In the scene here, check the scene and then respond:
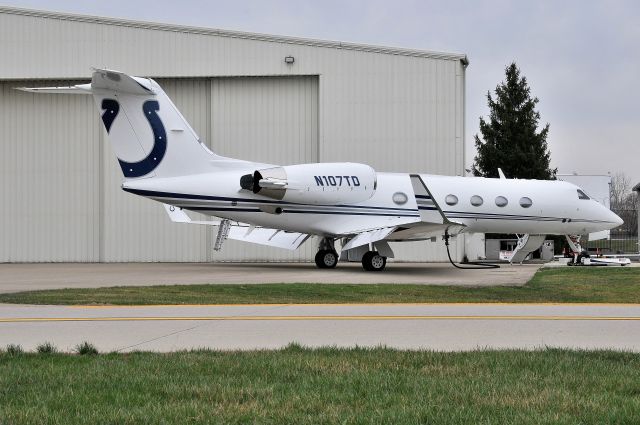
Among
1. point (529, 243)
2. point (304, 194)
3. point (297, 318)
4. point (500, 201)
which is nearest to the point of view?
point (297, 318)

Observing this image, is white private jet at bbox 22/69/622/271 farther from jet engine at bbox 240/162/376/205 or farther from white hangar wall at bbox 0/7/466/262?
white hangar wall at bbox 0/7/466/262

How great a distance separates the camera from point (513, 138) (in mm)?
54406

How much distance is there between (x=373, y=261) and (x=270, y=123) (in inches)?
475

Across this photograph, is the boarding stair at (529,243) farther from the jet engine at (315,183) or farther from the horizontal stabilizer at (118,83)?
the horizontal stabilizer at (118,83)

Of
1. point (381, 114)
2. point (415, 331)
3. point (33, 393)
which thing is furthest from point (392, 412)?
point (381, 114)

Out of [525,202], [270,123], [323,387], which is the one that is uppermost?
[270,123]

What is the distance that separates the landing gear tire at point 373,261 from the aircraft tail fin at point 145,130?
5744 mm

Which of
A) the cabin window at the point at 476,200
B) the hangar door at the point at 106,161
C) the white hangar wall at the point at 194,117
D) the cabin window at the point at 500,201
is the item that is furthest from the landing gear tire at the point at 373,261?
the hangar door at the point at 106,161

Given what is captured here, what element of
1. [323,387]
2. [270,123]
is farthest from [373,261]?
[323,387]

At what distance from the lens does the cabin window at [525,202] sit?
29.5m

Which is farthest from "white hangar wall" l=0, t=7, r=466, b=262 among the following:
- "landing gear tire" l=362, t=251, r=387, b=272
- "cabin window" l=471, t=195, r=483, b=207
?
"landing gear tire" l=362, t=251, r=387, b=272

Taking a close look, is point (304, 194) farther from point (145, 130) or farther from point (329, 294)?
point (329, 294)

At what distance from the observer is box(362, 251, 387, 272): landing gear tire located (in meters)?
27.1

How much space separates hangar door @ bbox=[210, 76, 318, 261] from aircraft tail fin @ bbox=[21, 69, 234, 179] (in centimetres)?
1067
